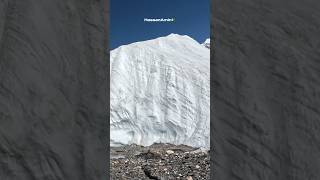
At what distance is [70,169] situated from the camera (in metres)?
1.21

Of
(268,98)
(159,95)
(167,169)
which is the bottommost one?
(167,169)

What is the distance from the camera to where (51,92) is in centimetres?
120

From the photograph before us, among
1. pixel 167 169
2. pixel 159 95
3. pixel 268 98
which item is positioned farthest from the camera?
pixel 159 95

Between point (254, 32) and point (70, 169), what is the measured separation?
2.11 ft

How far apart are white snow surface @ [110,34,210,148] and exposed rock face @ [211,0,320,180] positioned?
629 inches

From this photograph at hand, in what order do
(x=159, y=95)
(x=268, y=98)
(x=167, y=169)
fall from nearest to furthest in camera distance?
(x=268, y=98)
(x=167, y=169)
(x=159, y=95)

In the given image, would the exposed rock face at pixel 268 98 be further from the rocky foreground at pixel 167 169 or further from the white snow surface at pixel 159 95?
the white snow surface at pixel 159 95

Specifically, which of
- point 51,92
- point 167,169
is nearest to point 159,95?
point 167,169

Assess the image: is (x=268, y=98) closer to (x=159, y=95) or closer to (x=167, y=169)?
(x=167, y=169)

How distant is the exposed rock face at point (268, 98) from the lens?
3.74 ft

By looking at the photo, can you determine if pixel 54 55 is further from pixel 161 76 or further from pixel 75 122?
pixel 161 76

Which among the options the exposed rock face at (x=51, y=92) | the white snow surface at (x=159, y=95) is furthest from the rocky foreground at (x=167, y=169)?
the white snow surface at (x=159, y=95)

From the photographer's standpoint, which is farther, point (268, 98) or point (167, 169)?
point (167, 169)

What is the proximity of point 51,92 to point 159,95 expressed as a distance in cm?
1903
